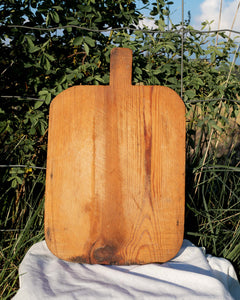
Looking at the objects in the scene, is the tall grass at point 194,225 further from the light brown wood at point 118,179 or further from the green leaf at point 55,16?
the green leaf at point 55,16

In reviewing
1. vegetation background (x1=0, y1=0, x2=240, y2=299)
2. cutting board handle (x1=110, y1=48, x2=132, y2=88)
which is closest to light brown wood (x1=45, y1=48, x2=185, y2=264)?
cutting board handle (x1=110, y1=48, x2=132, y2=88)

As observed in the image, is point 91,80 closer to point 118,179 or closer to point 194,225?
point 118,179

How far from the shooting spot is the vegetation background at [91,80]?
58.6 inches

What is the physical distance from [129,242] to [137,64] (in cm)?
87

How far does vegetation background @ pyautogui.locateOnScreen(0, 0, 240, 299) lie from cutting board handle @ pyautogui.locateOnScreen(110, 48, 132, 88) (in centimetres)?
20

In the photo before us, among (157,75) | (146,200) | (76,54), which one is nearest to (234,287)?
(146,200)

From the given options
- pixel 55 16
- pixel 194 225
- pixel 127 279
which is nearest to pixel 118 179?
pixel 127 279

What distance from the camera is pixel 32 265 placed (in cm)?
118

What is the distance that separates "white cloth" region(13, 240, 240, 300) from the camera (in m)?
1.02

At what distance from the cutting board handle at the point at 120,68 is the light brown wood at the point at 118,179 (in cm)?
5

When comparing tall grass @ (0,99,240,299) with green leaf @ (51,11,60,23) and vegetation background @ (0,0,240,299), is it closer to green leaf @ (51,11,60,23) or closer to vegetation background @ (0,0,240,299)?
vegetation background @ (0,0,240,299)

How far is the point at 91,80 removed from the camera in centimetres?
161

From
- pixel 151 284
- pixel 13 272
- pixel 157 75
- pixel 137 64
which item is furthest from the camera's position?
pixel 157 75

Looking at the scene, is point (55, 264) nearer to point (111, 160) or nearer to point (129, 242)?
point (129, 242)
